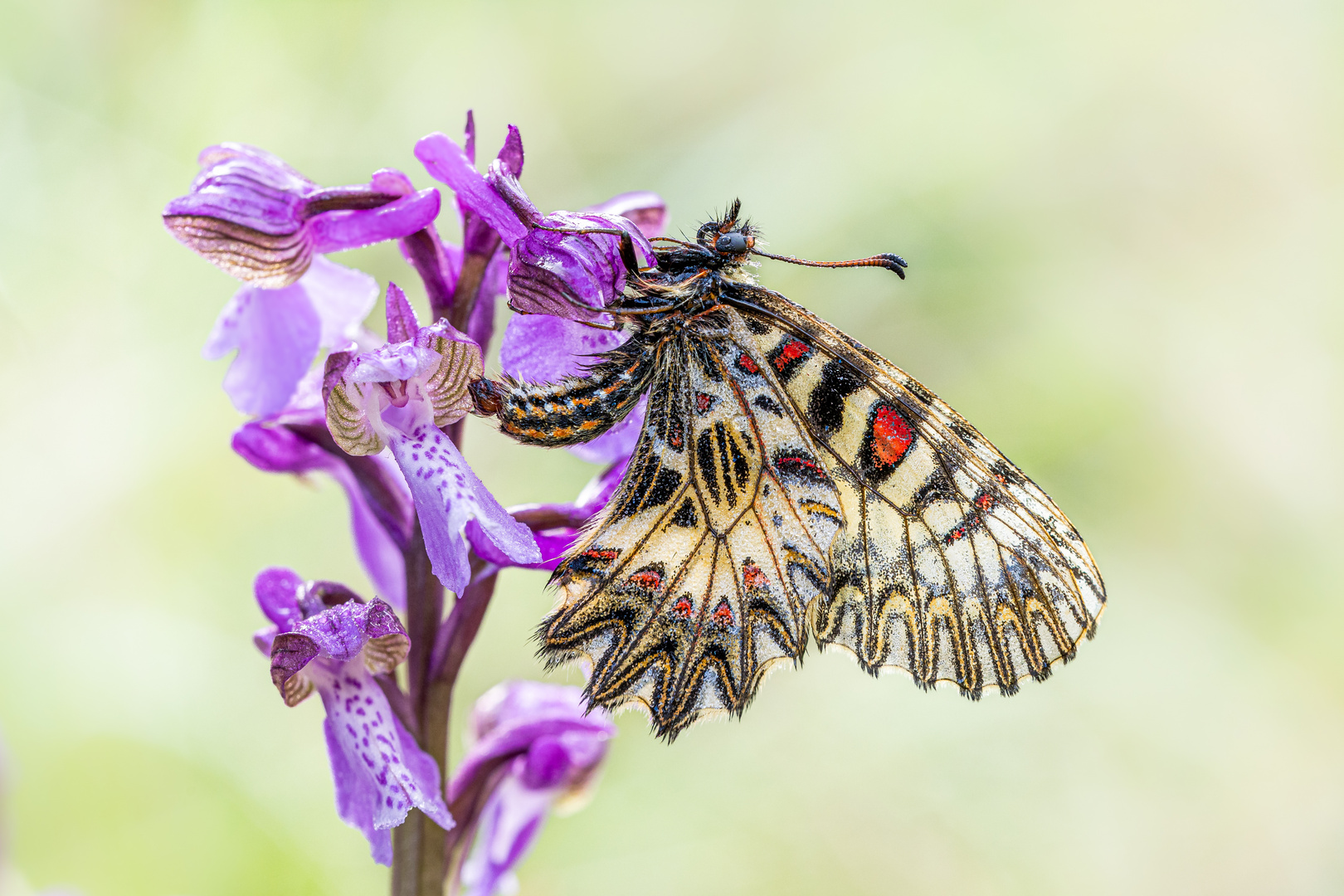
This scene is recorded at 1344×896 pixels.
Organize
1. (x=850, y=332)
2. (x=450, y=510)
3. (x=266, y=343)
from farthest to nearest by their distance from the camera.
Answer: (x=850, y=332) → (x=266, y=343) → (x=450, y=510)

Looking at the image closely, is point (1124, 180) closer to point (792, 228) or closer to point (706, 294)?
point (792, 228)

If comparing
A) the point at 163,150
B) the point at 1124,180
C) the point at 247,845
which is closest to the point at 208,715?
Answer: the point at 247,845

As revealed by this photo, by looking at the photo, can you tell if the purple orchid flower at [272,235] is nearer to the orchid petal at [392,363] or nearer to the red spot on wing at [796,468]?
the orchid petal at [392,363]

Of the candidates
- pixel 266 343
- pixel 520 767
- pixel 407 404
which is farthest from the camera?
pixel 520 767

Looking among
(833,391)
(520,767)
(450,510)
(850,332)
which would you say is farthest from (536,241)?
(850,332)

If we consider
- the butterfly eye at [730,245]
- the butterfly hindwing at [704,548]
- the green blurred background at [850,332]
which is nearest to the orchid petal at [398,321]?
the butterfly hindwing at [704,548]

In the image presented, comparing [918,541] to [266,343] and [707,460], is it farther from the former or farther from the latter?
[266,343]
